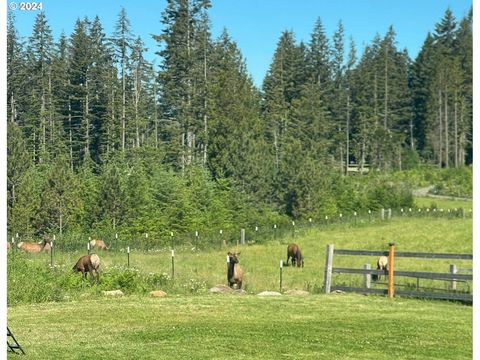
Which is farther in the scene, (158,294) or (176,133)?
(176,133)

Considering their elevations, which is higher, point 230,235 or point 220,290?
point 230,235

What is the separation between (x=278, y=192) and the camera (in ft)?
126

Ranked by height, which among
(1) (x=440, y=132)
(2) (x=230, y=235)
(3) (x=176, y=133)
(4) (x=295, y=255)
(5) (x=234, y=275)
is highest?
(1) (x=440, y=132)

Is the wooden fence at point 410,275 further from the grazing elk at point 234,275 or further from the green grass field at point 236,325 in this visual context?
the grazing elk at point 234,275

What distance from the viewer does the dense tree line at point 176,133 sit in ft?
98.4

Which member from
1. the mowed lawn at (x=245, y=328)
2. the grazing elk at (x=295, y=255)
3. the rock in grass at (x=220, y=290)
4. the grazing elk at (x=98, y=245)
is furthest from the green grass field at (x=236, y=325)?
the grazing elk at (x=98, y=245)

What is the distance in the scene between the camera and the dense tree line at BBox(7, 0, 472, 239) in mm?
30000

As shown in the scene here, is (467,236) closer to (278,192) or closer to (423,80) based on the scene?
(278,192)

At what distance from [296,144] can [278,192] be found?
402cm

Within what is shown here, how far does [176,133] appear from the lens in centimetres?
4112

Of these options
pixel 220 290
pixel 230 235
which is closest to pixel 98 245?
pixel 230 235

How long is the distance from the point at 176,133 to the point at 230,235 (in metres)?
12.4

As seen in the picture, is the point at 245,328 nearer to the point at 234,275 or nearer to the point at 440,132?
the point at 234,275

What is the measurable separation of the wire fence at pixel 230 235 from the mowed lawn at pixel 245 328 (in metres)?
12.7
